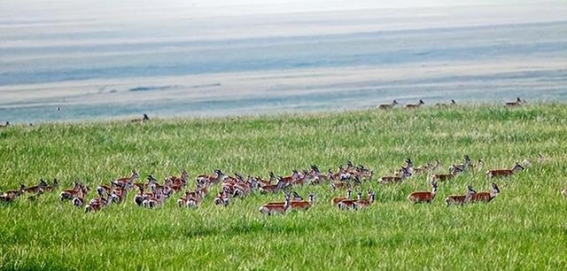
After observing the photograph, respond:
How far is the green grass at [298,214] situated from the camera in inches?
557

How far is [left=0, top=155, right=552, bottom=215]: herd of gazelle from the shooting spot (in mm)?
17438

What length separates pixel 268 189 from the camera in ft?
62.2

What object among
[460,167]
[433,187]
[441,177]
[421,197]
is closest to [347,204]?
[421,197]

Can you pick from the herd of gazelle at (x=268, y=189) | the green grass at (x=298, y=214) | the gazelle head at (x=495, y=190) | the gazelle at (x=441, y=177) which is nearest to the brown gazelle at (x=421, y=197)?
the herd of gazelle at (x=268, y=189)

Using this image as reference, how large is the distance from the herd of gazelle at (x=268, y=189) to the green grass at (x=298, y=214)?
194mm

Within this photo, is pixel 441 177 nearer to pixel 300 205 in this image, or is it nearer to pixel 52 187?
pixel 300 205

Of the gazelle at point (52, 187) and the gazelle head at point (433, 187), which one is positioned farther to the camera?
the gazelle at point (52, 187)

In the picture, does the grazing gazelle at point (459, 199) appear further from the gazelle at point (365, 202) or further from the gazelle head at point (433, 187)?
the gazelle at point (365, 202)

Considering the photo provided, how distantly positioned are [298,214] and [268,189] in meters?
2.41

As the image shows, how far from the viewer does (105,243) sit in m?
15.4

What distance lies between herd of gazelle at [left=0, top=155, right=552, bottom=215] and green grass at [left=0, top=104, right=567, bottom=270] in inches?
7.6

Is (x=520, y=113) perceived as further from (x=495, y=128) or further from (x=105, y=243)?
(x=105, y=243)

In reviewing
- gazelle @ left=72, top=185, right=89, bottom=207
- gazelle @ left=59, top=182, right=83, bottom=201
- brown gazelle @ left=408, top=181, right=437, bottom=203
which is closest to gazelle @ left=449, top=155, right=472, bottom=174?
brown gazelle @ left=408, top=181, right=437, bottom=203

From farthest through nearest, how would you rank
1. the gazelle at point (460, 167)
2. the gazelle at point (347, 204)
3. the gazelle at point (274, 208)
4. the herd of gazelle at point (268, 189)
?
the gazelle at point (460, 167), the herd of gazelle at point (268, 189), the gazelle at point (347, 204), the gazelle at point (274, 208)
